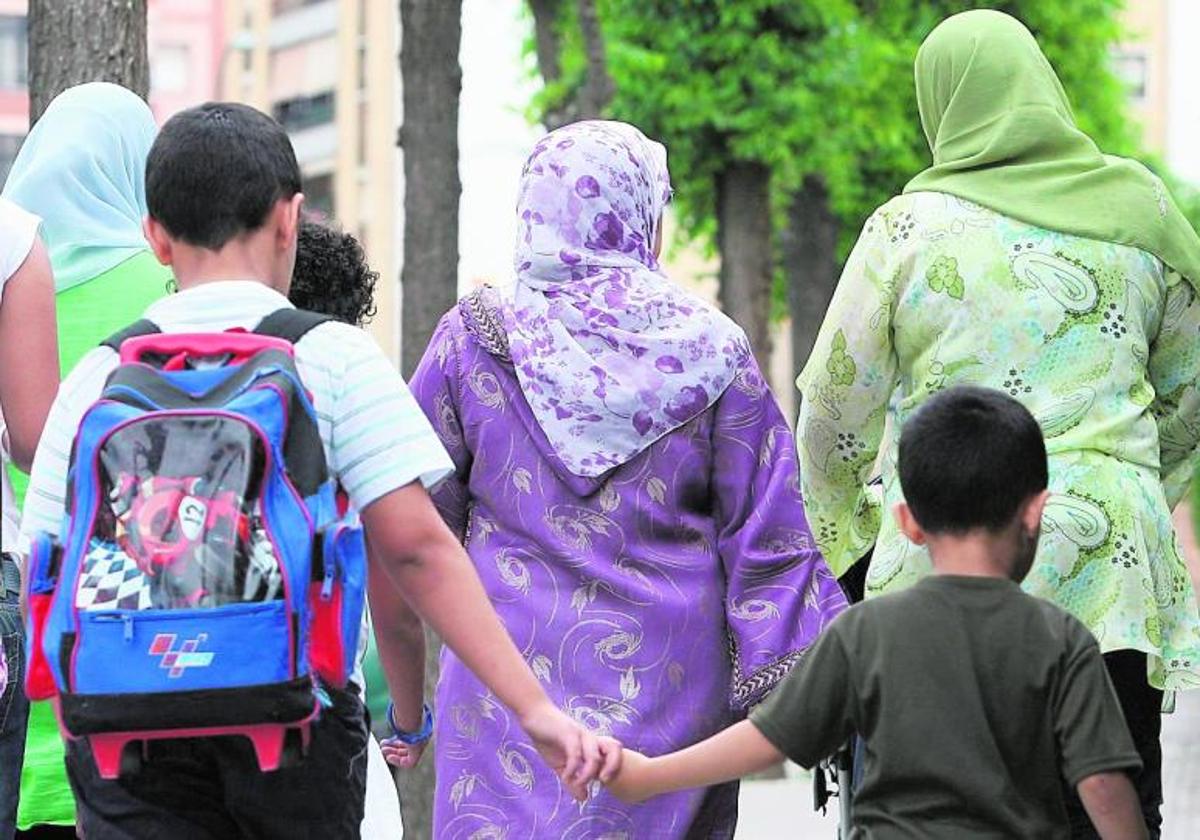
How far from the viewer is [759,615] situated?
4.70 m

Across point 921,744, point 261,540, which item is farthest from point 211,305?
point 921,744

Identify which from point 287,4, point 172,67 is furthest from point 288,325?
point 172,67

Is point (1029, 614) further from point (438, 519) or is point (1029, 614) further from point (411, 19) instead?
point (411, 19)

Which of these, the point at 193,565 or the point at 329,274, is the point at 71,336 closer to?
the point at 329,274

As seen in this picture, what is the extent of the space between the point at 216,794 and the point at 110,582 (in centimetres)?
37

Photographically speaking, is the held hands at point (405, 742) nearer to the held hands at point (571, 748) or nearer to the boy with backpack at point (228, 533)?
the held hands at point (571, 748)

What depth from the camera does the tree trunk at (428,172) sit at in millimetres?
9328

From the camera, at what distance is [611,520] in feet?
15.5

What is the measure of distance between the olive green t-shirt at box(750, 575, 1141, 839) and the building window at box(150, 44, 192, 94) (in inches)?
2101

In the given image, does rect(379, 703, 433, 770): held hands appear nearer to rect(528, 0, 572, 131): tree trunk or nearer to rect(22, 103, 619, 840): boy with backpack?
rect(22, 103, 619, 840): boy with backpack

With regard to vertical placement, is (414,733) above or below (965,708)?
below

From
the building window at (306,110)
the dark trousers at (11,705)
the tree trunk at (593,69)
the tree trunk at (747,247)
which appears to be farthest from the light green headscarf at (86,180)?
the building window at (306,110)

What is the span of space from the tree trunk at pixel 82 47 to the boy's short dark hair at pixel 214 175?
3.54 meters

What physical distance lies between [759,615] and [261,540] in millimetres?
1464
